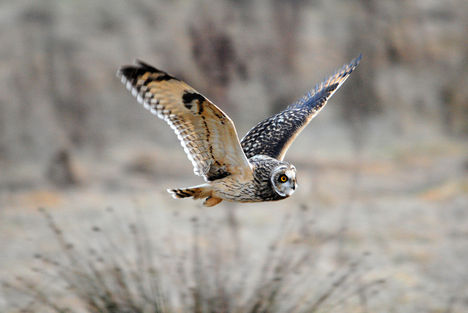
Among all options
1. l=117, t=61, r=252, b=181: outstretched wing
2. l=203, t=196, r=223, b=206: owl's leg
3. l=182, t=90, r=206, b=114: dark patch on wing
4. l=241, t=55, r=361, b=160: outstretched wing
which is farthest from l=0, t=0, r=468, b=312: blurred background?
l=182, t=90, r=206, b=114: dark patch on wing

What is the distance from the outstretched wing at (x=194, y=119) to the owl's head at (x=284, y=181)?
134mm

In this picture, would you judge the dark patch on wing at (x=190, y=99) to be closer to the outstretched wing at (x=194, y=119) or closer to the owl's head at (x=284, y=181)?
the outstretched wing at (x=194, y=119)

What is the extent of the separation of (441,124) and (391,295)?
5578 millimetres

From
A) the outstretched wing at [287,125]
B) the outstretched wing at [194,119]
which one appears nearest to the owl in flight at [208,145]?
the outstretched wing at [194,119]

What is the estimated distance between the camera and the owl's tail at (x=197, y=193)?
2.34 metres

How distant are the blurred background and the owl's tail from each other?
517cm

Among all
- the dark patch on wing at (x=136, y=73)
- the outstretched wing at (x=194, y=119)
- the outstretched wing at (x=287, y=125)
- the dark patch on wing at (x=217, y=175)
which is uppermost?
the outstretched wing at (x=287, y=125)

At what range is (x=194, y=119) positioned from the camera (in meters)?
2.27

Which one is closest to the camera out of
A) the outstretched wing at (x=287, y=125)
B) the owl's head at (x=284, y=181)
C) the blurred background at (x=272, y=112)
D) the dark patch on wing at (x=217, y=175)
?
the owl's head at (x=284, y=181)

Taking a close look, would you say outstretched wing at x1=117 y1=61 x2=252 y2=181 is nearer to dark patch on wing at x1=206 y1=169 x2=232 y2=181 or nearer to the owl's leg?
dark patch on wing at x1=206 y1=169 x2=232 y2=181

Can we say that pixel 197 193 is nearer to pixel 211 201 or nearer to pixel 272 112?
pixel 211 201

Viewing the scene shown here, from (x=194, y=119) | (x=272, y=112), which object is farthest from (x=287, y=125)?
(x=272, y=112)

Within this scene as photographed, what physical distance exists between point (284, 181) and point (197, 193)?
14.7 inches

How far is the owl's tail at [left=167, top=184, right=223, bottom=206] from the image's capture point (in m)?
2.34
